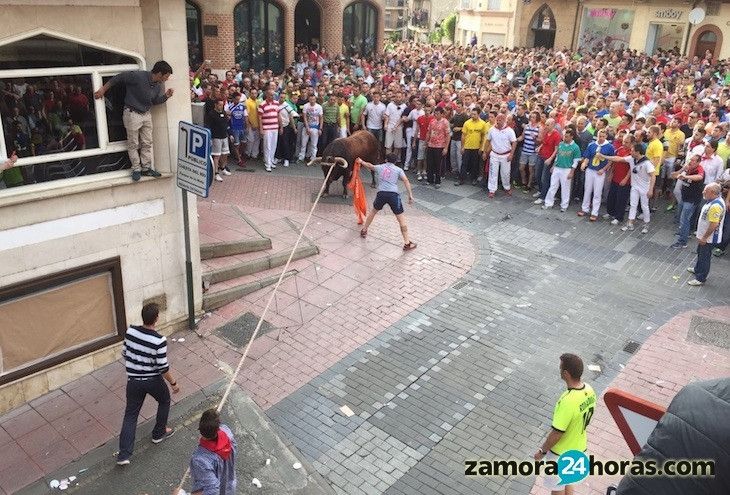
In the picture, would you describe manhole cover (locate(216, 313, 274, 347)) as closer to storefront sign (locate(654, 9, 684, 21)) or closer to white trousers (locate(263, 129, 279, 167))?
white trousers (locate(263, 129, 279, 167))

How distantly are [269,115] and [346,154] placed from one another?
2.72 meters

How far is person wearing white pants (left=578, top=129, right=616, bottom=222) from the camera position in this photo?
13.1 m

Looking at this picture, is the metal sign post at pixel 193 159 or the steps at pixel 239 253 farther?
the steps at pixel 239 253

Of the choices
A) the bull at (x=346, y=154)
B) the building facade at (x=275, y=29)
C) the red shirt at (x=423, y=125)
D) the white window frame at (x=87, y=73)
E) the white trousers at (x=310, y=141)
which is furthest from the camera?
the building facade at (x=275, y=29)

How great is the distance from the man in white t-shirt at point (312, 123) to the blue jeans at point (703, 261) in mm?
8946

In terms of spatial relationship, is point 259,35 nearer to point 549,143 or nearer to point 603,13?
point 549,143

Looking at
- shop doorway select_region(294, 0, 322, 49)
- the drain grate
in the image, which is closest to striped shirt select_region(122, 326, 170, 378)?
the drain grate

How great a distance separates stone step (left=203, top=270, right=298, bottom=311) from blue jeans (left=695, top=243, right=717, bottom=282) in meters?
6.91

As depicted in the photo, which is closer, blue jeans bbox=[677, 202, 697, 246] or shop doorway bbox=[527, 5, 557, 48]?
blue jeans bbox=[677, 202, 697, 246]

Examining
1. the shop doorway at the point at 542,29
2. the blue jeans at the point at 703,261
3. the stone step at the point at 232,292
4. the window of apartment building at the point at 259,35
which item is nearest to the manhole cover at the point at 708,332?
the blue jeans at the point at 703,261

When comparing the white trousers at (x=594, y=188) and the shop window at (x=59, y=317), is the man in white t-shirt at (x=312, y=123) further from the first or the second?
the shop window at (x=59, y=317)

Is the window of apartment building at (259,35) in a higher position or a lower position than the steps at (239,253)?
higher

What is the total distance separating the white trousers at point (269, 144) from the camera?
15.5 meters

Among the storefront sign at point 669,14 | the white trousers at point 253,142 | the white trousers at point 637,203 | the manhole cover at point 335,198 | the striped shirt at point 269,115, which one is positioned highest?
the storefront sign at point 669,14
